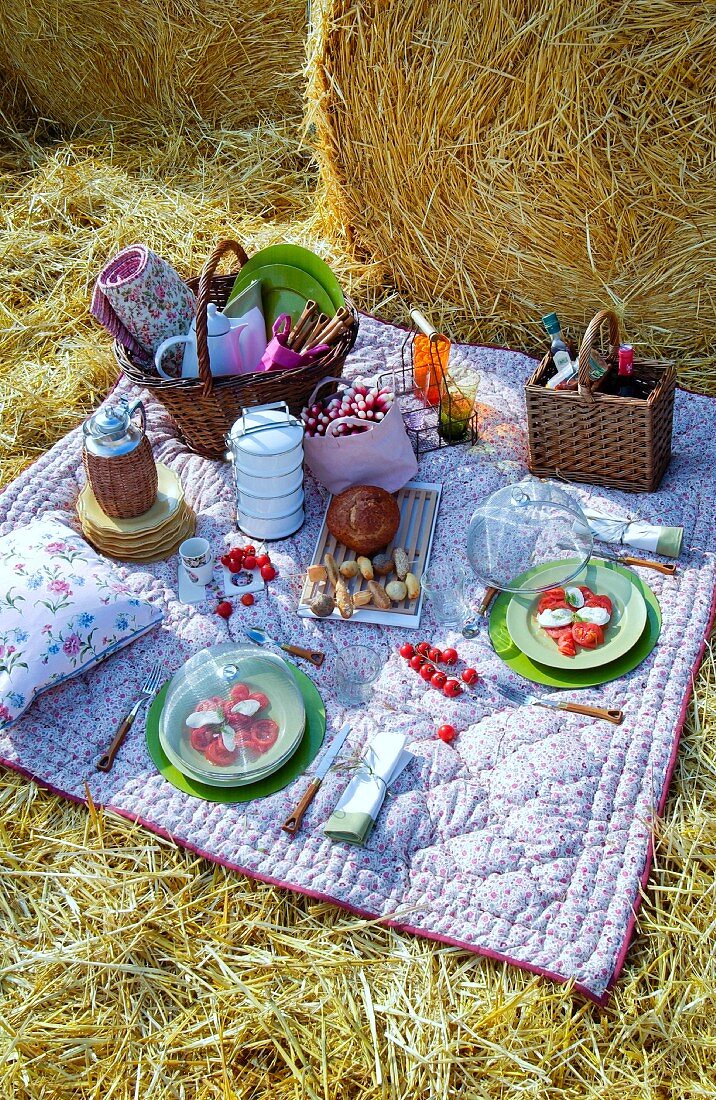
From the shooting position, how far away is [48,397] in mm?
3494

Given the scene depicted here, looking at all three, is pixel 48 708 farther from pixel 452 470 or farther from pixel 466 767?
pixel 452 470

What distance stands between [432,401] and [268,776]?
1.47m

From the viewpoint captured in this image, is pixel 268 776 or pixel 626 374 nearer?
pixel 268 776

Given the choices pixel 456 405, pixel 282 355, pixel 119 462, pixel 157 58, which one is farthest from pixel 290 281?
pixel 157 58

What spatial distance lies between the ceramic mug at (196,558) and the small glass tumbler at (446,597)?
2.05 ft

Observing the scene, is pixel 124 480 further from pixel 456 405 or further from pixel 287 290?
pixel 456 405

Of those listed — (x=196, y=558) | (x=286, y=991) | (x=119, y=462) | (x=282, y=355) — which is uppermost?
(x=282, y=355)

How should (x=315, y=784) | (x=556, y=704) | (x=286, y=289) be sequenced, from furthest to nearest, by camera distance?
(x=286, y=289) < (x=556, y=704) < (x=315, y=784)

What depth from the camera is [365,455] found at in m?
2.91

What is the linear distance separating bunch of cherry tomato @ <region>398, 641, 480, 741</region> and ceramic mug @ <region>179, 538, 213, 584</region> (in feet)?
1.98

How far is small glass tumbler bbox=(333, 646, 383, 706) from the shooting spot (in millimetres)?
2506

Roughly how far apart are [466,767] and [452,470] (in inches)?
42.7

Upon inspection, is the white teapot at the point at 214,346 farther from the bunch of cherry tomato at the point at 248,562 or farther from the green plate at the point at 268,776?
the green plate at the point at 268,776

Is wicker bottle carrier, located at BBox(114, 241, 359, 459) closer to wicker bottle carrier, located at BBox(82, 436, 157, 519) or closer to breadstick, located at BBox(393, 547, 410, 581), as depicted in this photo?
wicker bottle carrier, located at BBox(82, 436, 157, 519)
